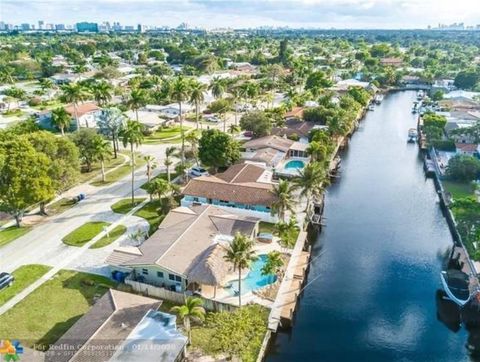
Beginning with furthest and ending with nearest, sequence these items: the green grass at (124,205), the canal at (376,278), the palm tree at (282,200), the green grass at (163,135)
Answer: the green grass at (163,135), the green grass at (124,205), the palm tree at (282,200), the canal at (376,278)

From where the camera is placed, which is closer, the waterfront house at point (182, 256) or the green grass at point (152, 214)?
the waterfront house at point (182, 256)

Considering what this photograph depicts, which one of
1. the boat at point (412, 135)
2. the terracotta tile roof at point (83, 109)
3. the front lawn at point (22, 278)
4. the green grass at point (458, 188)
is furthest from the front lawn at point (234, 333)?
the boat at point (412, 135)

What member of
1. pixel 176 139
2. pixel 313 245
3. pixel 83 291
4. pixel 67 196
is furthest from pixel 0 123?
pixel 313 245

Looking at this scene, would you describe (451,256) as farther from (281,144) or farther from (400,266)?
(281,144)

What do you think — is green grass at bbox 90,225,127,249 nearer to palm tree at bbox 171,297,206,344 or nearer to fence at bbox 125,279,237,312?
fence at bbox 125,279,237,312

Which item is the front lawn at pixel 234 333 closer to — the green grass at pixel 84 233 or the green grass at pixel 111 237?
the green grass at pixel 111 237

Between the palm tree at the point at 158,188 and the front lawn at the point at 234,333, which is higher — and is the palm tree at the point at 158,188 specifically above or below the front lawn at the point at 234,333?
above
